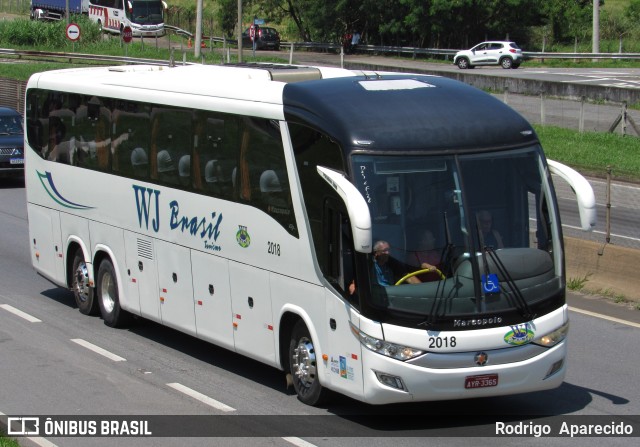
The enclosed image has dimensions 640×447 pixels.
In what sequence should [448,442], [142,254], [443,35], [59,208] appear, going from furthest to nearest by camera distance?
[443,35], [59,208], [142,254], [448,442]

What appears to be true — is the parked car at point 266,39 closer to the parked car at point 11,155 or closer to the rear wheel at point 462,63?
the rear wheel at point 462,63

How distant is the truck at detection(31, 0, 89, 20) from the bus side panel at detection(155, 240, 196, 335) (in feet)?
236

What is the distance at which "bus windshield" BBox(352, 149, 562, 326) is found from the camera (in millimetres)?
9336

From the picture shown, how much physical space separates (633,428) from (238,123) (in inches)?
194

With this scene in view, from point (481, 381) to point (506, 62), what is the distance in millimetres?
56599

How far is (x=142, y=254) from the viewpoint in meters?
13.5

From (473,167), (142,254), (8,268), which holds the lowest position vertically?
(8,268)

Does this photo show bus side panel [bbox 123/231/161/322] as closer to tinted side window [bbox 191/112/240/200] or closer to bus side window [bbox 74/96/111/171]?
bus side window [bbox 74/96/111/171]

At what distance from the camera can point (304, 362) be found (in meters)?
10.5

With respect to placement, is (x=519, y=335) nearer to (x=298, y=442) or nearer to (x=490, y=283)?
(x=490, y=283)

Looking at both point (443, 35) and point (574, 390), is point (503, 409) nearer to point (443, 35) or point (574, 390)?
point (574, 390)

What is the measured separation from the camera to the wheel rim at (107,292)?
1449 cm

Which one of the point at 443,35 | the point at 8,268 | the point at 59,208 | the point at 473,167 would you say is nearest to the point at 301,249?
the point at 473,167

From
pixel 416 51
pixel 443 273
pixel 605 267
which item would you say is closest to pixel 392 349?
pixel 443 273
